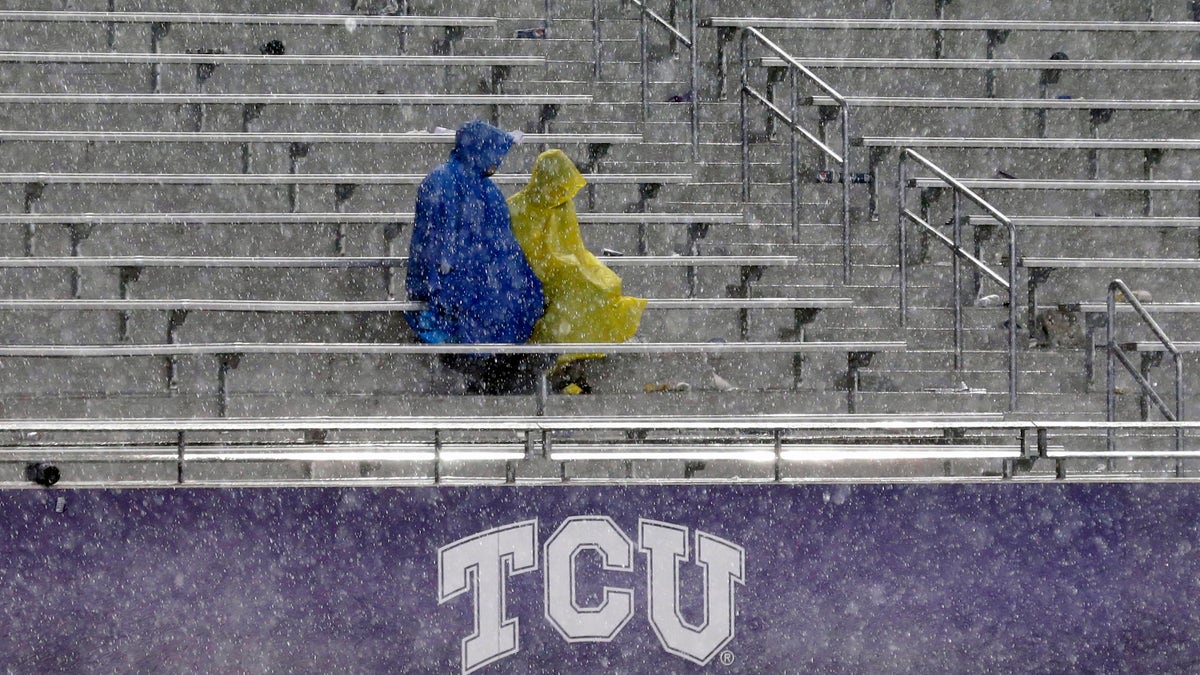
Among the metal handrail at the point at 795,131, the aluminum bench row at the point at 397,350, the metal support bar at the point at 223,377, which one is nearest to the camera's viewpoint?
the aluminum bench row at the point at 397,350

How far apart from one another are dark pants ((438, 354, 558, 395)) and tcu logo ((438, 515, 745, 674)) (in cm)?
212

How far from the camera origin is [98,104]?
9.33 metres

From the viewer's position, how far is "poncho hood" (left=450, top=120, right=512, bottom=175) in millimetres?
7934

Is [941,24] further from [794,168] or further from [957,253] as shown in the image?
[957,253]

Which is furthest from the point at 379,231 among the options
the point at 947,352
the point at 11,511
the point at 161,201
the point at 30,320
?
the point at 11,511

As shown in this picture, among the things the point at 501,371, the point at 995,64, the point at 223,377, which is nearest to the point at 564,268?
the point at 501,371

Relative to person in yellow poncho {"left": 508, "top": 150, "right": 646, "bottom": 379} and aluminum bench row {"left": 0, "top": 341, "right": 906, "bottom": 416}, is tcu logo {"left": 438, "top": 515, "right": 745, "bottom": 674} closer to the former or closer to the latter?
aluminum bench row {"left": 0, "top": 341, "right": 906, "bottom": 416}

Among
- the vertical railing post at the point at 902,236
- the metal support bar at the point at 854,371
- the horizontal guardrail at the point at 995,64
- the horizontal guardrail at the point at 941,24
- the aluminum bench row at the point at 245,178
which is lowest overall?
the metal support bar at the point at 854,371

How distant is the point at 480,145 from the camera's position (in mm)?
7941

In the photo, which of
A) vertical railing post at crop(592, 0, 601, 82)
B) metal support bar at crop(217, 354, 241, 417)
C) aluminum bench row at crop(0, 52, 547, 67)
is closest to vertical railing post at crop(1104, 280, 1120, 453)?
vertical railing post at crop(592, 0, 601, 82)

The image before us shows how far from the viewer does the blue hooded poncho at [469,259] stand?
7.84 metres

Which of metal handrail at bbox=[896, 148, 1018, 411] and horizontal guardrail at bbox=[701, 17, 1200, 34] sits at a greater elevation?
horizontal guardrail at bbox=[701, 17, 1200, 34]

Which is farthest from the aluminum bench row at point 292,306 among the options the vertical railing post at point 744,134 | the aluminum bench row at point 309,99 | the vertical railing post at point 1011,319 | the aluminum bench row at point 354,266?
the aluminum bench row at point 309,99

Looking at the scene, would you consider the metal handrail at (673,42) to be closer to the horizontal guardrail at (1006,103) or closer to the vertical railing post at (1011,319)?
the horizontal guardrail at (1006,103)
